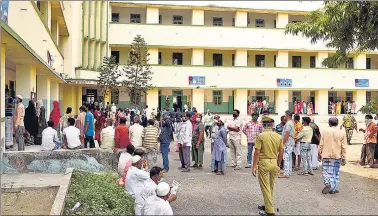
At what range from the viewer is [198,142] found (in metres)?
12.4

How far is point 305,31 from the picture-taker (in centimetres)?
1397

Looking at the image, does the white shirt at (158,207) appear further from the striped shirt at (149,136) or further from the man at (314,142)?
the man at (314,142)

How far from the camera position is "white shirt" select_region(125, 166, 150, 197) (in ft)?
24.0

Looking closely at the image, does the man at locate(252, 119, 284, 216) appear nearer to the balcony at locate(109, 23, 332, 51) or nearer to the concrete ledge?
the concrete ledge

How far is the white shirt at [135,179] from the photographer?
24.0ft

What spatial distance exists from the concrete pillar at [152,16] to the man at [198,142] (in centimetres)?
2369

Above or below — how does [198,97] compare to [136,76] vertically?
below

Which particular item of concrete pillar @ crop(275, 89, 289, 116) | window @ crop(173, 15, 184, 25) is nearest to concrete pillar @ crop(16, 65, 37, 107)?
window @ crop(173, 15, 184, 25)

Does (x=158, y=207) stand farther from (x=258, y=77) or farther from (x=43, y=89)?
(x=258, y=77)

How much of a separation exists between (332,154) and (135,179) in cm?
455

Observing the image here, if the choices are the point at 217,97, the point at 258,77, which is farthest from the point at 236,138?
the point at 217,97

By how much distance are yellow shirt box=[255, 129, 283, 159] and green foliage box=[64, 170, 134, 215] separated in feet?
8.06

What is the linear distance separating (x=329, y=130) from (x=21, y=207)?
6.57 meters

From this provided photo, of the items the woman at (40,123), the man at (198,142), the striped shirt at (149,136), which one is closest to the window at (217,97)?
the woman at (40,123)
